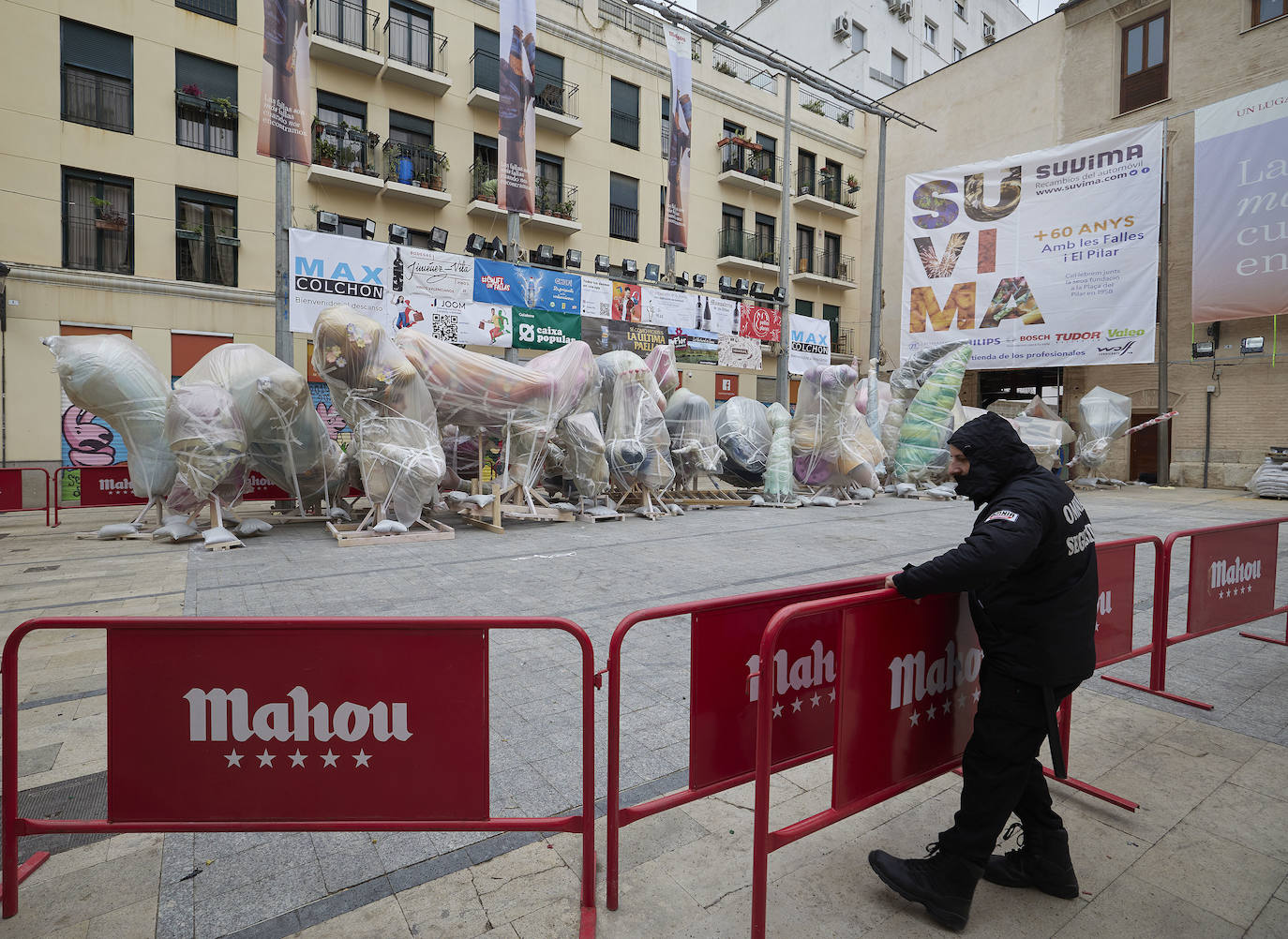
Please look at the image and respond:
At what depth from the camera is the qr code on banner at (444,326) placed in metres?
12.2

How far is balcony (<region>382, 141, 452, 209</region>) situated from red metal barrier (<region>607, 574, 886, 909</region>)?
17.0 m

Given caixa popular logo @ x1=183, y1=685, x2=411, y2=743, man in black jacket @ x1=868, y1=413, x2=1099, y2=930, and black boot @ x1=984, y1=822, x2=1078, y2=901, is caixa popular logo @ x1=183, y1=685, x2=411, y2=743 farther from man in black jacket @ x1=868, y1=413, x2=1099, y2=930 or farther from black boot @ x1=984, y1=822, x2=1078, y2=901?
black boot @ x1=984, y1=822, x2=1078, y2=901

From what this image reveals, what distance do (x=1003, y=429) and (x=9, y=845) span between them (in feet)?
11.0

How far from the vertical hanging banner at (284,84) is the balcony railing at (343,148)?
5766 millimetres

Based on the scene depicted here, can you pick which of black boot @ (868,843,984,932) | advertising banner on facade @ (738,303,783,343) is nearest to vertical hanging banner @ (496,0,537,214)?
advertising banner on facade @ (738,303,783,343)

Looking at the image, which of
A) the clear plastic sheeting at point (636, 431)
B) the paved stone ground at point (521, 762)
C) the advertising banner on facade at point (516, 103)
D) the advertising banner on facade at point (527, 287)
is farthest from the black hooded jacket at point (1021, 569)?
the advertising banner on facade at point (516, 103)

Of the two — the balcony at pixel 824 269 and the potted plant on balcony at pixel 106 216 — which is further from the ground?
the balcony at pixel 824 269

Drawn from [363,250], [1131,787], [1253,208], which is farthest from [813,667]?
[1253,208]

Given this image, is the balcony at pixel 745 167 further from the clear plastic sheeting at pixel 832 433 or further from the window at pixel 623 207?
the clear plastic sheeting at pixel 832 433

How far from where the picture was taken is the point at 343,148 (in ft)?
52.5

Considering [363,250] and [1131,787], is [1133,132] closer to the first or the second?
[363,250]

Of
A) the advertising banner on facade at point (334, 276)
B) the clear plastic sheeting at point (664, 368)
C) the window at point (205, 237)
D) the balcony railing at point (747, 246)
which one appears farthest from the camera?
the balcony railing at point (747, 246)

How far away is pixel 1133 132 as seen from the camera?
1778 centimetres

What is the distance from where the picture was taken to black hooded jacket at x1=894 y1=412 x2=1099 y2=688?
2049 mm
